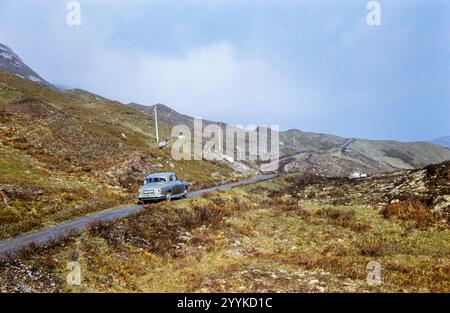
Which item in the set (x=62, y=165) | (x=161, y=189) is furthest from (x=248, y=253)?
(x=62, y=165)

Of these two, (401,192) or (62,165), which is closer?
(401,192)

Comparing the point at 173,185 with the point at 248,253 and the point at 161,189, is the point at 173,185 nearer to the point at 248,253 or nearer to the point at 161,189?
the point at 161,189

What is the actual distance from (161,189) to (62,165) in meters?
17.1

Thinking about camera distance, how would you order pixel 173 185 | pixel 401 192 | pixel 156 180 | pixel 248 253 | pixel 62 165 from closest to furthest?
pixel 248 253
pixel 156 180
pixel 173 185
pixel 401 192
pixel 62 165

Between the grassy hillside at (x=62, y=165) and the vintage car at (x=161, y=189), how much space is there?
3.11 meters

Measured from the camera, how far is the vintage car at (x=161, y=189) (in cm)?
2888

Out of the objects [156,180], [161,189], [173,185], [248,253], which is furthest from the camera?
[173,185]

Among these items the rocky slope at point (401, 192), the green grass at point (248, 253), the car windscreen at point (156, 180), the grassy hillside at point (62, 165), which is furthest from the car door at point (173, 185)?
the rocky slope at point (401, 192)

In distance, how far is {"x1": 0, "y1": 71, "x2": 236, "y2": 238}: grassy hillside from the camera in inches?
1022

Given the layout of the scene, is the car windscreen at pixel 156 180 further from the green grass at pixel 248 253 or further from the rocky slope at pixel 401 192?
the rocky slope at pixel 401 192

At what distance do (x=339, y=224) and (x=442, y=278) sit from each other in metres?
11.4

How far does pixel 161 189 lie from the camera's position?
95.0 ft
